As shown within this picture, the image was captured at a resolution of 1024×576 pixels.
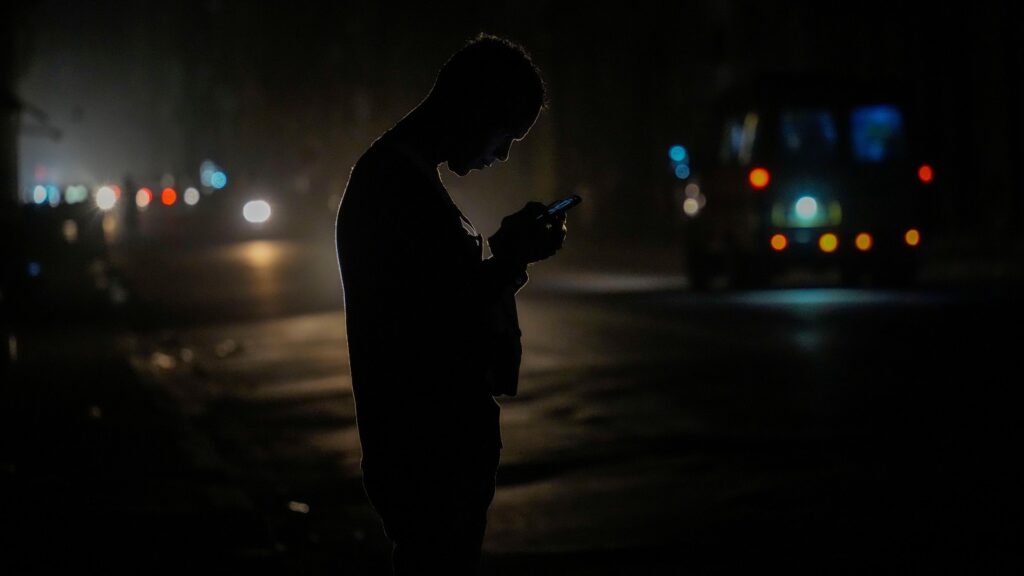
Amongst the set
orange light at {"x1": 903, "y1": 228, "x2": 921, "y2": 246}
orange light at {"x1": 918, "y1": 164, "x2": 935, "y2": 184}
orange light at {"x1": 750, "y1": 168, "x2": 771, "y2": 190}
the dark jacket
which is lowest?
orange light at {"x1": 903, "y1": 228, "x2": 921, "y2": 246}

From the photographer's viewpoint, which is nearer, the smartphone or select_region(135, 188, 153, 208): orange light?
the smartphone

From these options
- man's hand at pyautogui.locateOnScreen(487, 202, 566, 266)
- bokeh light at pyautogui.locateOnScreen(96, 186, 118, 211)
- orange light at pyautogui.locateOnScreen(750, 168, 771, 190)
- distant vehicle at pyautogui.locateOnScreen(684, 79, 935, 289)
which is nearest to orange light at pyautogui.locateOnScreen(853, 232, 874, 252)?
distant vehicle at pyautogui.locateOnScreen(684, 79, 935, 289)

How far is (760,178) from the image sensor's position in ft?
73.5

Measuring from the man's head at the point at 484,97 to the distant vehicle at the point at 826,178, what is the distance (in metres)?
19.0

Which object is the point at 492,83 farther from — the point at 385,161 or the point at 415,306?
the point at 415,306

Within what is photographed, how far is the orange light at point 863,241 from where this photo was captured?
74.9ft

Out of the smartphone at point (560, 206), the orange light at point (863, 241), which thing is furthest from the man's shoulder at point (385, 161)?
the orange light at point (863, 241)

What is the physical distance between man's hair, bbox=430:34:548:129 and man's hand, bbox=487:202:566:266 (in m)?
0.21

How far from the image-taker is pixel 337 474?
997 centimetres

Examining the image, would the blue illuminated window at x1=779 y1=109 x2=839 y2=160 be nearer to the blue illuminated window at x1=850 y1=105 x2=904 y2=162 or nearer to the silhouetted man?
the blue illuminated window at x1=850 y1=105 x2=904 y2=162

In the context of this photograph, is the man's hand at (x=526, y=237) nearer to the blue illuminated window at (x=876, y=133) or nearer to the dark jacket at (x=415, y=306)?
the dark jacket at (x=415, y=306)

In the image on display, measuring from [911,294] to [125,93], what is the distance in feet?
549

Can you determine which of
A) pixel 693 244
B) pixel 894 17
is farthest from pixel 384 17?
pixel 693 244

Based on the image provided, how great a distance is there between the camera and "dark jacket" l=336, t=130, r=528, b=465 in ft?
11.5
